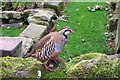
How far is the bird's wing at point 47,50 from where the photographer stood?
402cm

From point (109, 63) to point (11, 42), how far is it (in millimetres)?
2215

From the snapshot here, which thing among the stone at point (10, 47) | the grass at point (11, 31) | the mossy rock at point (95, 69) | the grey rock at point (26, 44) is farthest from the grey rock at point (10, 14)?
the mossy rock at point (95, 69)

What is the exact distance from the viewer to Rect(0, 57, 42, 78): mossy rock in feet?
11.7

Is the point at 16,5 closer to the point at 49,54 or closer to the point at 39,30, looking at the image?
the point at 39,30

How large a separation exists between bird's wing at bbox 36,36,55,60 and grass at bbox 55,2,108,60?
270 cm

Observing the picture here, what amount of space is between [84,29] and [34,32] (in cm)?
154

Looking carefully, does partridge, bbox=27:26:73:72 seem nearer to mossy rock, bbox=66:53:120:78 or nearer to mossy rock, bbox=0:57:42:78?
mossy rock, bbox=0:57:42:78

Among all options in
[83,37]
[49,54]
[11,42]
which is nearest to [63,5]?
[83,37]

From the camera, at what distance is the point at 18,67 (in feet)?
11.9

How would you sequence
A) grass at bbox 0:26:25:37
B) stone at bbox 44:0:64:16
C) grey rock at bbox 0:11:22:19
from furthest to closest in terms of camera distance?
stone at bbox 44:0:64:16 → grey rock at bbox 0:11:22:19 → grass at bbox 0:26:25:37

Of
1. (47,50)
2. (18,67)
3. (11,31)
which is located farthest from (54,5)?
(18,67)

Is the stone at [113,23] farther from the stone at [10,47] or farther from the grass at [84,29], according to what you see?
the stone at [10,47]

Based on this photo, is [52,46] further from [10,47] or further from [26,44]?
[26,44]

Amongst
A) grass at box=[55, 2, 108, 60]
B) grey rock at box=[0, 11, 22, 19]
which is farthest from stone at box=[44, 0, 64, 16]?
grey rock at box=[0, 11, 22, 19]
